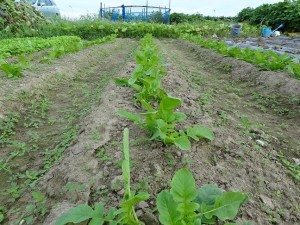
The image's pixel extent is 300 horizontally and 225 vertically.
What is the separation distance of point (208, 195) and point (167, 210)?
0.26m

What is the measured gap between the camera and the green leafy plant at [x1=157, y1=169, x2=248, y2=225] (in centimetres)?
130

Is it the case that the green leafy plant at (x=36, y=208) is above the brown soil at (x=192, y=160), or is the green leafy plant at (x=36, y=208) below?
below

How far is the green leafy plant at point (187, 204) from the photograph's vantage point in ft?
4.28

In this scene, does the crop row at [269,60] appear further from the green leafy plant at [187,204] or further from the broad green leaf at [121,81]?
the green leafy plant at [187,204]

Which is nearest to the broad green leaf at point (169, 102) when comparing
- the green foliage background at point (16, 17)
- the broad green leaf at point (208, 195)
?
the broad green leaf at point (208, 195)

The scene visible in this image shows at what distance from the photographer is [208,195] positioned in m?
1.48

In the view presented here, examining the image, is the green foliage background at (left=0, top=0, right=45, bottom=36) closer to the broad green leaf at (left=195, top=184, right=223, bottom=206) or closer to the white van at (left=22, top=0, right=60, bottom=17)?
the white van at (left=22, top=0, right=60, bottom=17)

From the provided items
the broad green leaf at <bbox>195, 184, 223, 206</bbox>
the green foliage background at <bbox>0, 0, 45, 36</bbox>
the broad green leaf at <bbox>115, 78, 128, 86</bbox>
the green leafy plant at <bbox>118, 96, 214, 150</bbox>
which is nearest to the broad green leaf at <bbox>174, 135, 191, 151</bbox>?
the green leafy plant at <bbox>118, 96, 214, 150</bbox>

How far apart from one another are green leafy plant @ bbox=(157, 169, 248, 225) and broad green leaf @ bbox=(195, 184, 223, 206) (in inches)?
2.7

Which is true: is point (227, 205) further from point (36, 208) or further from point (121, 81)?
point (121, 81)

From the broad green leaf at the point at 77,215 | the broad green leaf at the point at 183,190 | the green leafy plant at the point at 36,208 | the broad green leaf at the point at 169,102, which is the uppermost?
the broad green leaf at the point at 169,102

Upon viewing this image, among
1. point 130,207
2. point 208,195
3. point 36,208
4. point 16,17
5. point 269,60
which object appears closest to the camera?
point 130,207

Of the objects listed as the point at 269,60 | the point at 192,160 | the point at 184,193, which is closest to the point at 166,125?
the point at 192,160

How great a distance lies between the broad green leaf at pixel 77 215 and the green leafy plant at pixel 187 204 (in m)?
0.31
